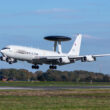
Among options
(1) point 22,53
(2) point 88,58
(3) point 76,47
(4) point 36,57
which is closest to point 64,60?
(2) point 88,58

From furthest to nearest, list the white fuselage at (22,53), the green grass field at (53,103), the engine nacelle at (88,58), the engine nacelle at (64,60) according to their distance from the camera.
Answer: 1. the engine nacelle at (88,58)
2. the engine nacelle at (64,60)
3. the white fuselage at (22,53)
4. the green grass field at (53,103)

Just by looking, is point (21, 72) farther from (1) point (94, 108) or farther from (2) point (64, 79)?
(1) point (94, 108)

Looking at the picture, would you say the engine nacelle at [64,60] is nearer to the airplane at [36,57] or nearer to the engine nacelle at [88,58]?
the airplane at [36,57]

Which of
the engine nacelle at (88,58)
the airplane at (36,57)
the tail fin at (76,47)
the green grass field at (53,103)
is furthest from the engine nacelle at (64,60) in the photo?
the green grass field at (53,103)

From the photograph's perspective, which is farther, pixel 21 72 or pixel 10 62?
pixel 21 72

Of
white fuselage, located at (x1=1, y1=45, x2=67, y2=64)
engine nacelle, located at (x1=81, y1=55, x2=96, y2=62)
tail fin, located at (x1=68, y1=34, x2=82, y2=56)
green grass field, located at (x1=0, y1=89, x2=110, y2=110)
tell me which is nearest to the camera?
green grass field, located at (x1=0, y1=89, x2=110, y2=110)

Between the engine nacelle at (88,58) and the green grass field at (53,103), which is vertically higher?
the engine nacelle at (88,58)

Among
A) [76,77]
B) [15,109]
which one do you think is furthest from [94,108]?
[76,77]

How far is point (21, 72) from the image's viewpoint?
6063 inches

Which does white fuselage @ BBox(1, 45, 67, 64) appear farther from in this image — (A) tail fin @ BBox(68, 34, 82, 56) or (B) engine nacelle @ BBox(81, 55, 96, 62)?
(A) tail fin @ BBox(68, 34, 82, 56)

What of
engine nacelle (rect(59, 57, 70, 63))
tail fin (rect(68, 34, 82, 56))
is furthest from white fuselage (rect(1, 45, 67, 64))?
tail fin (rect(68, 34, 82, 56))

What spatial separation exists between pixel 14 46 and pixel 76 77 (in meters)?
33.5

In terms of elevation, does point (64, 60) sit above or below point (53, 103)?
above

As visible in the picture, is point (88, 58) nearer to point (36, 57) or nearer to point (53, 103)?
point (36, 57)
